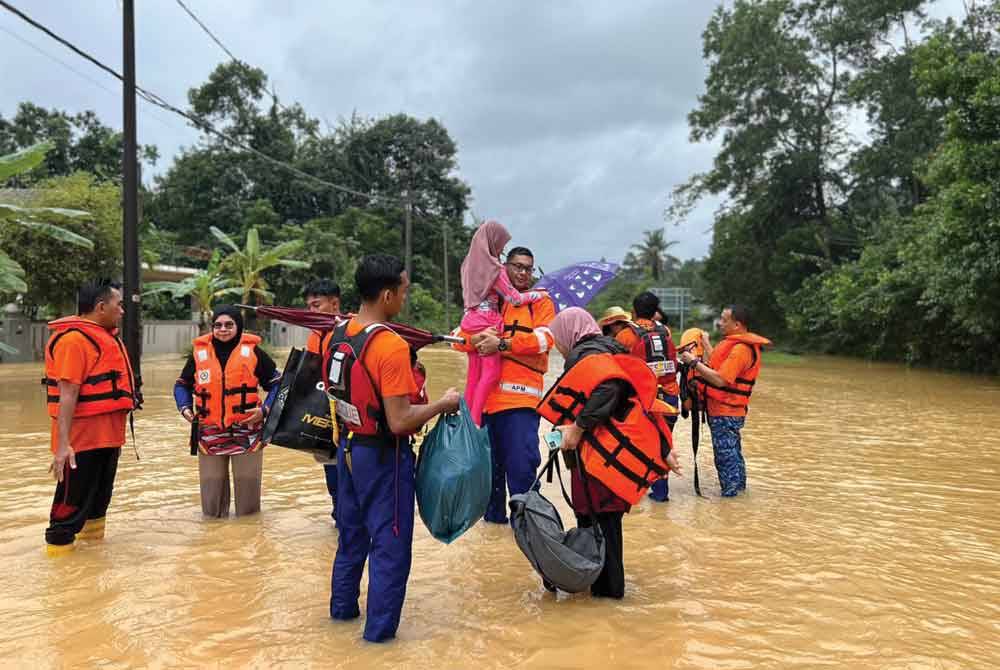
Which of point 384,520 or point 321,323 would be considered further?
point 321,323

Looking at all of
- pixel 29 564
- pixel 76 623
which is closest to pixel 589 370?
pixel 76 623

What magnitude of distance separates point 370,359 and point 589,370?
1180 millimetres

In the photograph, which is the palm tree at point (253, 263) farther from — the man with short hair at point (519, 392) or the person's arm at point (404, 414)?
the person's arm at point (404, 414)

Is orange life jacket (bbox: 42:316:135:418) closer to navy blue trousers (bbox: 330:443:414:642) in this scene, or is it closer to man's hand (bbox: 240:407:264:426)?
man's hand (bbox: 240:407:264:426)

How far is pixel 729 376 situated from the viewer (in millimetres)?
6414

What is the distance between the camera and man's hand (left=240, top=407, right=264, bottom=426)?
18.6ft

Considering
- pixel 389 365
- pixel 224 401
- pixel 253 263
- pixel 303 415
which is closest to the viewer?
pixel 389 365

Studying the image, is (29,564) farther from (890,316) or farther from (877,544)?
(890,316)

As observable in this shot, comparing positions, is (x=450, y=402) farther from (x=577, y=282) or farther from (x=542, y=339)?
(x=577, y=282)

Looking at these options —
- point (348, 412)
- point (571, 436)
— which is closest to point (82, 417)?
point (348, 412)

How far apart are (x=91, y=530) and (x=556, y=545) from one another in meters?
3.46

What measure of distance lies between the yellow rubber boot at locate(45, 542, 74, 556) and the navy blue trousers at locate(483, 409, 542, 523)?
283 cm

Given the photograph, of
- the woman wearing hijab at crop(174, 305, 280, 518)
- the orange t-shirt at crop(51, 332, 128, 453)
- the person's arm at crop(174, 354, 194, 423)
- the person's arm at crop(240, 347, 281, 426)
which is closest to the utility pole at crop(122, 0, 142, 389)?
the person's arm at crop(174, 354, 194, 423)

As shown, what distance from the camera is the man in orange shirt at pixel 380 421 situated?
135 inches
